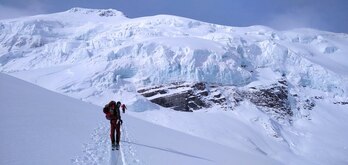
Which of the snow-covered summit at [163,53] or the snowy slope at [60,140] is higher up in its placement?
the snow-covered summit at [163,53]

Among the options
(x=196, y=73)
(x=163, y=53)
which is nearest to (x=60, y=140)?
(x=163, y=53)

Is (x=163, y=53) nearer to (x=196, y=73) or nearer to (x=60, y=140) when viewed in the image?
(x=196, y=73)

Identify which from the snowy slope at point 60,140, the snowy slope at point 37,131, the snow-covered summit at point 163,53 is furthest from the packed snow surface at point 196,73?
the snowy slope at point 37,131

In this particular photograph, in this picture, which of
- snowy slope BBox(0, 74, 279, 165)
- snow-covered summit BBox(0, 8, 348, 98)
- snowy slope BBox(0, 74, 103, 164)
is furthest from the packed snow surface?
snowy slope BBox(0, 74, 103, 164)

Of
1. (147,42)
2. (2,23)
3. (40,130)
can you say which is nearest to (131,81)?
(147,42)

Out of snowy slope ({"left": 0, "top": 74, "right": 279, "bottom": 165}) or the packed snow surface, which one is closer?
snowy slope ({"left": 0, "top": 74, "right": 279, "bottom": 165})

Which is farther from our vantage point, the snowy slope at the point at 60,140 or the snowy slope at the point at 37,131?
the snowy slope at the point at 60,140

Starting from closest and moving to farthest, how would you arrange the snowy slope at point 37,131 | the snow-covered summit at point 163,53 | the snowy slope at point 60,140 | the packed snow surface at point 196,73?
the snowy slope at point 37,131 < the snowy slope at point 60,140 < the packed snow surface at point 196,73 < the snow-covered summit at point 163,53

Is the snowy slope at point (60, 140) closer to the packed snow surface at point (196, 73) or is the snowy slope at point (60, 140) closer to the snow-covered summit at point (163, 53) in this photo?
the packed snow surface at point (196, 73)

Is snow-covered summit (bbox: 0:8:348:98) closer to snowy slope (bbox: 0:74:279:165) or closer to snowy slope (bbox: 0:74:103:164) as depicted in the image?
snowy slope (bbox: 0:74:103:164)

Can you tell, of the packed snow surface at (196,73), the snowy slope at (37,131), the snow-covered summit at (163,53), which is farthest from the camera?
the snow-covered summit at (163,53)

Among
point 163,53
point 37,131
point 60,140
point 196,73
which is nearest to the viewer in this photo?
point 60,140

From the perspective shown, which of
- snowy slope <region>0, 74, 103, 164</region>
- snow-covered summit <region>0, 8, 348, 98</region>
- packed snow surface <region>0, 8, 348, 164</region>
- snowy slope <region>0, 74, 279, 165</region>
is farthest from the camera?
snow-covered summit <region>0, 8, 348, 98</region>

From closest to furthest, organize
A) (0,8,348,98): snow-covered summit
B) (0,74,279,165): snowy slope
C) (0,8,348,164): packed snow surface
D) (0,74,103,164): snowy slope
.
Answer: (0,74,103,164): snowy slope, (0,74,279,165): snowy slope, (0,8,348,164): packed snow surface, (0,8,348,98): snow-covered summit
